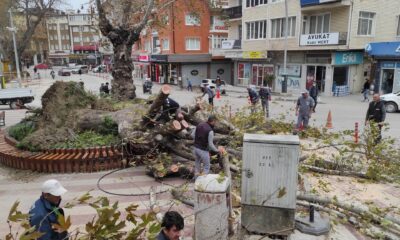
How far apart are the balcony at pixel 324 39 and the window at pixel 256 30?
511cm

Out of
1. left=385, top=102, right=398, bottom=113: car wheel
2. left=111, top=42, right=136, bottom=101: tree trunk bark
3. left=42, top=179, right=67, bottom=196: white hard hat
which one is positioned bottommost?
left=385, top=102, right=398, bottom=113: car wheel

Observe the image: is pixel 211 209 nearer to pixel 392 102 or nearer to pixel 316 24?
pixel 392 102

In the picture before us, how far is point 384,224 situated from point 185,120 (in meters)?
5.15

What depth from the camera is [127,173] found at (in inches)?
337

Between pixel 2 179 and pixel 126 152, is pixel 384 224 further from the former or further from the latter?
pixel 2 179

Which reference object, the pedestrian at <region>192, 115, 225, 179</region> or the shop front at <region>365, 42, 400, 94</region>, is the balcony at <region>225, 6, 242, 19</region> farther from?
the pedestrian at <region>192, 115, 225, 179</region>

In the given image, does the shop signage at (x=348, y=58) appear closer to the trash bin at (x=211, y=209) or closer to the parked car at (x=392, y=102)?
the parked car at (x=392, y=102)

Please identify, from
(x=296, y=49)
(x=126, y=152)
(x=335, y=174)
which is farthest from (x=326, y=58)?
(x=126, y=152)

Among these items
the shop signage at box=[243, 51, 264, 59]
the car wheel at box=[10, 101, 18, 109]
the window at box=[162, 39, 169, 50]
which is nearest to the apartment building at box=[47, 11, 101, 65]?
the window at box=[162, 39, 169, 50]

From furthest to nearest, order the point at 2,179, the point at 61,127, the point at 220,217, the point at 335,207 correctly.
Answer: the point at 61,127
the point at 2,179
the point at 335,207
the point at 220,217

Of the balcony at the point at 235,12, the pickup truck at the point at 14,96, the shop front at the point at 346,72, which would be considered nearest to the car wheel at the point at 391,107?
the shop front at the point at 346,72

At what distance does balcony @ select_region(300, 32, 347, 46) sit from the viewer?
25.0 metres

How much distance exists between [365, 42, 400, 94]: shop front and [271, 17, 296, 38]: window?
250 inches

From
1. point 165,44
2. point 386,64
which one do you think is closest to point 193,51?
point 165,44
